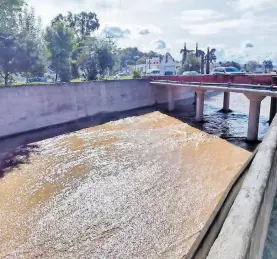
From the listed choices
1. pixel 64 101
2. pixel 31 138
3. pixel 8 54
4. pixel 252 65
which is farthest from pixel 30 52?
pixel 252 65

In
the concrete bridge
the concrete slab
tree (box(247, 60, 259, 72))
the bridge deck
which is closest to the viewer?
the concrete slab

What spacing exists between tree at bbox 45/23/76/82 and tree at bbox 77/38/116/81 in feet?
7.87

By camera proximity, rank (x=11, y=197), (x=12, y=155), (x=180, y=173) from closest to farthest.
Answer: (x=11, y=197) → (x=180, y=173) → (x=12, y=155)

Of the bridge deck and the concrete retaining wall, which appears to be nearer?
the concrete retaining wall

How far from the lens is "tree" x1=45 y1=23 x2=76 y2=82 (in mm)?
28203

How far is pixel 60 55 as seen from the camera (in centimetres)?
2853

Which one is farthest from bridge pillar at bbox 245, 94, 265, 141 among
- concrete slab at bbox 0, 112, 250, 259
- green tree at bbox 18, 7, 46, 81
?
green tree at bbox 18, 7, 46, 81

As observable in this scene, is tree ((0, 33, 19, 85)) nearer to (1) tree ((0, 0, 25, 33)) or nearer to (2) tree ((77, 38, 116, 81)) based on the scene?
(1) tree ((0, 0, 25, 33))

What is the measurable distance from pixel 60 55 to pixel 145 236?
2586 cm

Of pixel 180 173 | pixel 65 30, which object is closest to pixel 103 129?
pixel 180 173

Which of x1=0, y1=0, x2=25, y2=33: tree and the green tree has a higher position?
x1=0, y1=0, x2=25, y2=33: tree

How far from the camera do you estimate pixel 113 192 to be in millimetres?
9594

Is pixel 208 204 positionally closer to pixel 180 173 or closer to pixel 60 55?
pixel 180 173

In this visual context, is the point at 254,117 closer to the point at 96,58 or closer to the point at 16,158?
the point at 16,158
